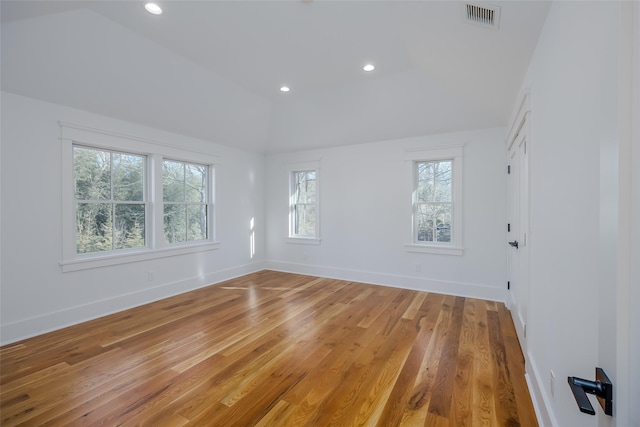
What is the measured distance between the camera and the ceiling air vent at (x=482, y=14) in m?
1.86

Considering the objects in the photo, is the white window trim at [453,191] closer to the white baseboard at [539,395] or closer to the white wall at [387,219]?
the white wall at [387,219]

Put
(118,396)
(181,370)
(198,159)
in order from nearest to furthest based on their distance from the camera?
(118,396) → (181,370) → (198,159)

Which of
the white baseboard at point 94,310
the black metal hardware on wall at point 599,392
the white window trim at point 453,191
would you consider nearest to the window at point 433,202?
the white window trim at point 453,191

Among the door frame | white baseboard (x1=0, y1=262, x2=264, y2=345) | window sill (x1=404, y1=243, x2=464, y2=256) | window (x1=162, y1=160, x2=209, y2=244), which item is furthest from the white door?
window (x1=162, y1=160, x2=209, y2=244)

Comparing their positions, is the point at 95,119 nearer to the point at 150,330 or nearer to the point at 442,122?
the point at 150,330

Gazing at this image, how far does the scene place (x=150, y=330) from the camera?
3.00 metres

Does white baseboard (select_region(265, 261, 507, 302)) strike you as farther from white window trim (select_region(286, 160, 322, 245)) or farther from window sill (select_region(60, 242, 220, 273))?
window sill (select_region(60, 242, 220, 273))

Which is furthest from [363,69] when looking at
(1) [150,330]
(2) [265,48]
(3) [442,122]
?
(1) [150,330]

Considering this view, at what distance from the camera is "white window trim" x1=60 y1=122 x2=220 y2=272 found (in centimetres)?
313

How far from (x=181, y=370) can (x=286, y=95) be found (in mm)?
3737

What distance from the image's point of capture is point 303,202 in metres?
5.71

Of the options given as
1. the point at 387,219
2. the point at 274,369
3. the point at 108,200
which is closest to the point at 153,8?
the point at 108,200

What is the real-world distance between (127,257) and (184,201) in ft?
3.96

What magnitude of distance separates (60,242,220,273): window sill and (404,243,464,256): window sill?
3365 mm
